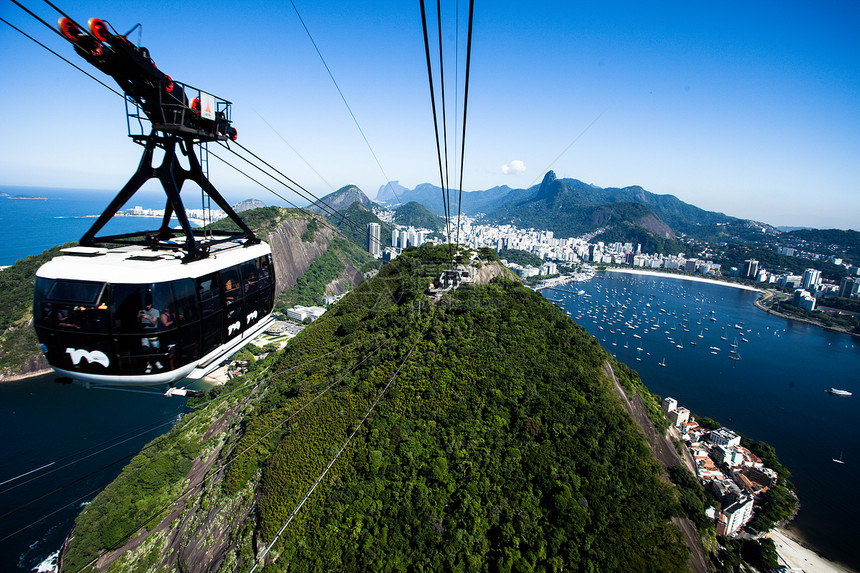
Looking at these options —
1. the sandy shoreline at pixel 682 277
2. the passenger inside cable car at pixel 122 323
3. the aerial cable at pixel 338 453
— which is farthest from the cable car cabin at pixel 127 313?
the sandy shoreline at pixel 682 277

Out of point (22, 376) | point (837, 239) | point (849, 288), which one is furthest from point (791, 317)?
point (22, 376)

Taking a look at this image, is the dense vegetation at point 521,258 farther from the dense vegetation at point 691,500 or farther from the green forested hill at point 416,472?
the dense vegetation at point 691,500

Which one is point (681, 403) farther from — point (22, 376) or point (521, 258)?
point (521, 258)

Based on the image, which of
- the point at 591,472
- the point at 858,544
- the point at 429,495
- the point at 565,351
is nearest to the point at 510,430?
the point at 591,472

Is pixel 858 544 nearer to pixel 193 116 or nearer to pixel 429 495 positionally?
pixel 429 495

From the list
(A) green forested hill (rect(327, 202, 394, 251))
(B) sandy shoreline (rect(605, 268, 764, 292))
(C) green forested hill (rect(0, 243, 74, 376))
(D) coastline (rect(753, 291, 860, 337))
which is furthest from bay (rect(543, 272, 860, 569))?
(C) green forested hill (rect(0, 243, 74, 376))

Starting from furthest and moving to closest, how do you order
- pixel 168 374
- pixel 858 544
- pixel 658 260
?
1. pixel 658 260
2. pixel 858 544
3. pixel 168 374

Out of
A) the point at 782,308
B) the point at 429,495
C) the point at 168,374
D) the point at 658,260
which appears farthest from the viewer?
the point at 658,260
